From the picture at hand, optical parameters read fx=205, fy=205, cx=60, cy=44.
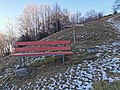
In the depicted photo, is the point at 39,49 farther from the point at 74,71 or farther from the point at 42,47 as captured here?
the point at 74,71

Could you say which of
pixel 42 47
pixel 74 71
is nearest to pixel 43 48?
pixel 42 47

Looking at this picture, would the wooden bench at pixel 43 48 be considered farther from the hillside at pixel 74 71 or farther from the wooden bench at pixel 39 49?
the hillside at pixel 74 71

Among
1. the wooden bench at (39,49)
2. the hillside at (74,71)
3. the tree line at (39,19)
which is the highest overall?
the tree line at (39,19)

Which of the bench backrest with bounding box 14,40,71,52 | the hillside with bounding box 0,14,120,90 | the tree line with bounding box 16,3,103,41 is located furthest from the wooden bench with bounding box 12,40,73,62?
the tree line with bounding box 16,3,103,41

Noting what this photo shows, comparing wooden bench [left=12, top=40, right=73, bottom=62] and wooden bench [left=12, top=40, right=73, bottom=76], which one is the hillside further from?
wooden bench [left=12, top=40, right=73, bottom=62]

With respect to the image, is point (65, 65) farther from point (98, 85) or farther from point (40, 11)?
point (40, 11)

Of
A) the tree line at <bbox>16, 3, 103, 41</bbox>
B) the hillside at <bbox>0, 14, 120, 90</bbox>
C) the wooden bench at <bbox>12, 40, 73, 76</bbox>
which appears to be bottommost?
the hillside at <bbox>0, 14, 120, 90</bbox>

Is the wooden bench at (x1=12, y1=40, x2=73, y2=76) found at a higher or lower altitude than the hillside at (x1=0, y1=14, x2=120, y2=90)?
higher

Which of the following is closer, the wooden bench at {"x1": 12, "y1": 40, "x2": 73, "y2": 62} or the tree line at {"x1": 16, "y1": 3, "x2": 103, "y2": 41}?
the wooden bench at {"x1": 12, "y1": 40, "x2": 73, "y2": 62}

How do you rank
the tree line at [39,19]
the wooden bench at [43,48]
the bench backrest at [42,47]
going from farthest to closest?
the tree line at [39,19] → the bench backrest at [42,47] → the wooden bench at [43,48]

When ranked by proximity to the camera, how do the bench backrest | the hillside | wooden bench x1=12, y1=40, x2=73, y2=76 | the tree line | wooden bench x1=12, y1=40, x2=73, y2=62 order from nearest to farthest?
the hillside → wooden bench x1=12, y1=40, x2=73, y2=76 → wooden bench x1=12, y1=40, x2=73, y2=62 → the bench backrest → the tree line

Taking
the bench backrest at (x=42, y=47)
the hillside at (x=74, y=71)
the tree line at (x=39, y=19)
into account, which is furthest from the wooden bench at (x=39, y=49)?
the tree line at (x=39, y=19)

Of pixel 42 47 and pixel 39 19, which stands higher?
pixel 39 19

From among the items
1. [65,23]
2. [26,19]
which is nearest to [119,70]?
[65,23]
